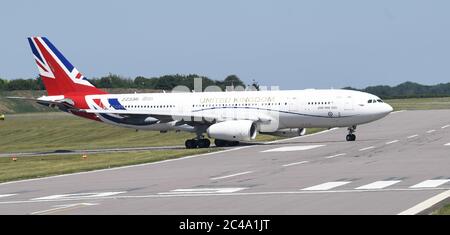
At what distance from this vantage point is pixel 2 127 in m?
93.4

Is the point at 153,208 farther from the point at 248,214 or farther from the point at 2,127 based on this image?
the point at 2,127

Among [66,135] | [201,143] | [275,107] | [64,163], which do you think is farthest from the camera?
[66,135]

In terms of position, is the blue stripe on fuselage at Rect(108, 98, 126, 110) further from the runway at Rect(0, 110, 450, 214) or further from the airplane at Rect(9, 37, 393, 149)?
the runway at Rect(0, 110, 450, 214)

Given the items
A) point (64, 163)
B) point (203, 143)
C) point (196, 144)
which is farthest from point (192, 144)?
point (64, 163)

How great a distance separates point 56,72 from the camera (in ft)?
202

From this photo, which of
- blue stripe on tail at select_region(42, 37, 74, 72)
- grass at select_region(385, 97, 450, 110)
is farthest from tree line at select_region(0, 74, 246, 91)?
blue stripe on tail at select_region(42, 37, 74, 72)

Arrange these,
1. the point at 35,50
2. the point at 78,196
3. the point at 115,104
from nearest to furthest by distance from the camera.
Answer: the point at 78,196
the point at 115,104
the point at 35,50

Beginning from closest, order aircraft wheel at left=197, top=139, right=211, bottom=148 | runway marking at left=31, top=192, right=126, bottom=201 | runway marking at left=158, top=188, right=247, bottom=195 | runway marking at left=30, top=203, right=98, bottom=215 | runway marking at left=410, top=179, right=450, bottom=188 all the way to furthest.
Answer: runway marking at left=30, top=203, right=98, bottom=215 < runway marking at left=410, top=179, right=450, bottom=188 < runway marking at left=158, top=188, right=247, bottom=195 < runway marking at left=31, top=192, right=126, bottom=201 < aircraft wheel at left=197, top=139, right=211, bottom=148

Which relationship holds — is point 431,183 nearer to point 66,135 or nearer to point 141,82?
point 66,135

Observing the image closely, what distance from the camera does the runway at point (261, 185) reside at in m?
21.7

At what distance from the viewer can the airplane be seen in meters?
53.4

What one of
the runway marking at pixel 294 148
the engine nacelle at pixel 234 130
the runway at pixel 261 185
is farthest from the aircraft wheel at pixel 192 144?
the runway at pixel 261 185

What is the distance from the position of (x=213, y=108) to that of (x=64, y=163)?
12.7 metres
